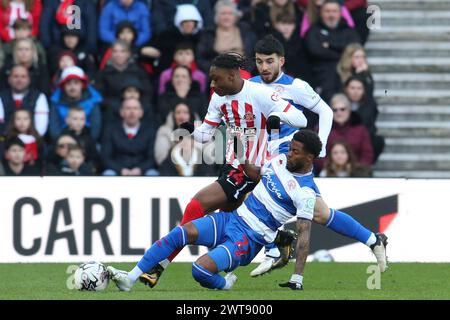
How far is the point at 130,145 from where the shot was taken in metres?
16.7

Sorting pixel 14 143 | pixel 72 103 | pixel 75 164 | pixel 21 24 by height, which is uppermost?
pixel 21 24

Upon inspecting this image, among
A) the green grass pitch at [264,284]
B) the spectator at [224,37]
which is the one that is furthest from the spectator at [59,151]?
the green grass pitch at [264,284]

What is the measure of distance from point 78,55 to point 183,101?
5.58 ft

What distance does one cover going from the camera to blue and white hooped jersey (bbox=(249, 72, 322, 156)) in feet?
39.0

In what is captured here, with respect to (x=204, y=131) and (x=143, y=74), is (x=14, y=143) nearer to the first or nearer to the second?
(x=143, y=74)

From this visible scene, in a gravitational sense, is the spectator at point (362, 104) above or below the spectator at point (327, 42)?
below

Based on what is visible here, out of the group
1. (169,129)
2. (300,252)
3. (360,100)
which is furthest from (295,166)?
(360,100)

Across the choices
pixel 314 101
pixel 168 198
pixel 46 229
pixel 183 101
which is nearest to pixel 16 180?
pixel 46 229

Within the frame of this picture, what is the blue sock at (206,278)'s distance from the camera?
10.6 m

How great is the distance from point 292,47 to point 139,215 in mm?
3920

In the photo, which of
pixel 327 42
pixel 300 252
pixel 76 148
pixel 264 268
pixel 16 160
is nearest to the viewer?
pixel 300 252

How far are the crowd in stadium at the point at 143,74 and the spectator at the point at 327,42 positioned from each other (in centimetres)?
1

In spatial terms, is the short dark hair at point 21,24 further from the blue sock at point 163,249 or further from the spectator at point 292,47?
the blue sock at point 163,249

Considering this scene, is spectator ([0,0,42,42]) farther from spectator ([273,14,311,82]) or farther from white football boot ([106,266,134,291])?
white football boot ([106,266,134,291])
